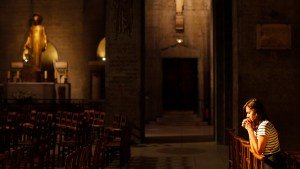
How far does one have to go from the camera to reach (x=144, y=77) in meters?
11.6

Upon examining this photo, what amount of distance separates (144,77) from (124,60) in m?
0.95

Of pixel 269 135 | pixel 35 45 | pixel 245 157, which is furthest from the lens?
pixel 35 45

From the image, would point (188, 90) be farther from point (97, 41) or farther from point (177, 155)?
point (177, 155)

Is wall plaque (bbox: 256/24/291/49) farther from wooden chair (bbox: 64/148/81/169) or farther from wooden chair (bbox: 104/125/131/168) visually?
wooden chair (bbox: 64/148/81/169)

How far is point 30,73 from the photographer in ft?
52.6

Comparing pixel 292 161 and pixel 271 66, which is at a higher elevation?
pixel 271 66

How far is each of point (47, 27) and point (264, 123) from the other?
1597 cm

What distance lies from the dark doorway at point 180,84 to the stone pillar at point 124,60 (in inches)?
282

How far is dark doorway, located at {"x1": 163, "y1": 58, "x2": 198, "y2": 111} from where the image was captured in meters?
18.1

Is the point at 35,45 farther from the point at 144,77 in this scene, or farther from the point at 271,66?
the point at 271,66

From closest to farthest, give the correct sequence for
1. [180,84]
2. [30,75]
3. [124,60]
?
[124,60]
[30,75]
[180,84]

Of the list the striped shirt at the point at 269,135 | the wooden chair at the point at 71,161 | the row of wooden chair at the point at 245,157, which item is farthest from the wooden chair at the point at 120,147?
the striped shirt at the point at 269,135

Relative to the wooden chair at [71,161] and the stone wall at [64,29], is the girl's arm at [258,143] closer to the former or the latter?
the wooden chair at [71,161]

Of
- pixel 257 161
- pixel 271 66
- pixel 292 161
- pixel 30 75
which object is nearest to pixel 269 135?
pixel 292 161
